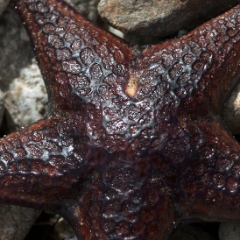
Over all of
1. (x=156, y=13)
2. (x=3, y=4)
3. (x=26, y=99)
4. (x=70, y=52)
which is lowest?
(x=70, y=52)

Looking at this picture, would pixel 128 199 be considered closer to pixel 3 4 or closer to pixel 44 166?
pixel 44 166

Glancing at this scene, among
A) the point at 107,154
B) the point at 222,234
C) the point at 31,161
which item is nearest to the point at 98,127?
the point at 107,154

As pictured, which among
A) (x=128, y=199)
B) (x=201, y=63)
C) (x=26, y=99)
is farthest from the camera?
(x=26, y=99)

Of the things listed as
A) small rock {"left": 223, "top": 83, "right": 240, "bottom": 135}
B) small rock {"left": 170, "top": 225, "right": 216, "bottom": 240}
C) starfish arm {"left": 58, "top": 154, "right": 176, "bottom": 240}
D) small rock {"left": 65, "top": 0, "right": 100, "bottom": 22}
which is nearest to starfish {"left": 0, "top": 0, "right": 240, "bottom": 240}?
starfish arm {"left": 58, "top": 154, "right": 176, "bottom": 240}

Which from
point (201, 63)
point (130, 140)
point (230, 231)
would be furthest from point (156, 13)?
point (230, 231)

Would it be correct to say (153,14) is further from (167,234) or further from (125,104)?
(167,234)

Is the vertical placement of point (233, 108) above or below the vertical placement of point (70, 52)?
below

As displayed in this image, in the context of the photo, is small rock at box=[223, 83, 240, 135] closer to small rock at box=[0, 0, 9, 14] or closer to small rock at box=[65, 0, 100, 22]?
small rock at box=[65, 0, 100, 22]
